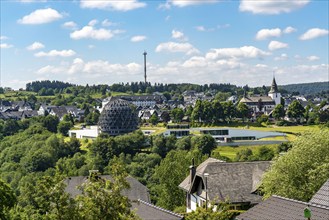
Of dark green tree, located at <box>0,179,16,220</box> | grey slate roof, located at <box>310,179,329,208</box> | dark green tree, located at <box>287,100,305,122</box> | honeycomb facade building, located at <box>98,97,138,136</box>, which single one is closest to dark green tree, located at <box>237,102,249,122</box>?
dark green tree, located at <box>287,100,305,122</box>

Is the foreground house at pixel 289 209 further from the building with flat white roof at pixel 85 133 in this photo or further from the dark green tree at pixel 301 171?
the building with flat white roof at pixel 85 133

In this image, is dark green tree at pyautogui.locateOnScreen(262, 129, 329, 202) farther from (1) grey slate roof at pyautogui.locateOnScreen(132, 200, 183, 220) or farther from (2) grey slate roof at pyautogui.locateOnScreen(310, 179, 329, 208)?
(1) grey slate roof at pyautogui.locateOnScreen(132, 200, 183, 220)

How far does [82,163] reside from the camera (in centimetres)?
8362

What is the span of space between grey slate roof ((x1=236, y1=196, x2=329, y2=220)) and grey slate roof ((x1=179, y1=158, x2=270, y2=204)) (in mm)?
11358

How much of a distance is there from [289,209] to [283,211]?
0.80 feet

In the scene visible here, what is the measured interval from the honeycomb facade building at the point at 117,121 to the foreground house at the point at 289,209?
4189 inches

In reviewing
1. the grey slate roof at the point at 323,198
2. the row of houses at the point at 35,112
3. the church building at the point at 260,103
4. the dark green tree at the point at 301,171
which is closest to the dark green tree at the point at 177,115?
the church building at the point at 260,103

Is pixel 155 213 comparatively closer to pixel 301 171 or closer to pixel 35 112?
pixel 301 171

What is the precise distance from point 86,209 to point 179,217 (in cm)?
752

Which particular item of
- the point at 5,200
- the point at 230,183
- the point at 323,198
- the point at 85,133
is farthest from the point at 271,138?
the point at 5,200

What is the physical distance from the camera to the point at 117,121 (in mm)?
128625

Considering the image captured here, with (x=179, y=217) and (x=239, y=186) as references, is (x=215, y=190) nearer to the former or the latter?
(x=239, y=186)

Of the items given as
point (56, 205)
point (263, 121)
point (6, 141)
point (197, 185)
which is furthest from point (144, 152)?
point (56, 205)

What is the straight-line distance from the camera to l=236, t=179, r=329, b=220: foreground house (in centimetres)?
1786
